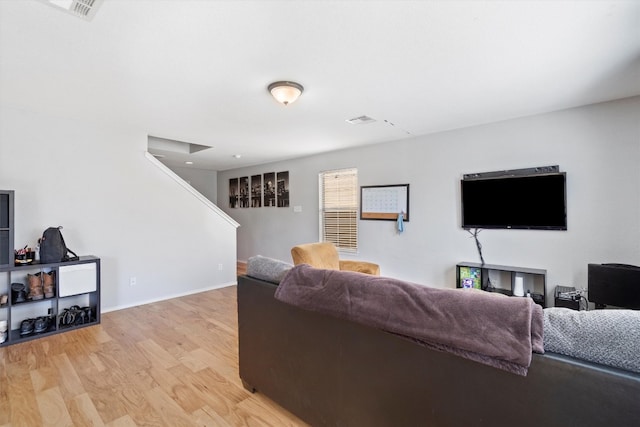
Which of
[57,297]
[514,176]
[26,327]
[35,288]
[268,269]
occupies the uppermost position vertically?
[514,176]

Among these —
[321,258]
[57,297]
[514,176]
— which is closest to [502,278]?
[514,176]

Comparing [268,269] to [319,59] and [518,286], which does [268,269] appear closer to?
[319,59]

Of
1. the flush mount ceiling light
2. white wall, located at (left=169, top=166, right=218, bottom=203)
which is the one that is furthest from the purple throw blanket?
white wall, located at (left=169, top=166, right=218, bottom=203)

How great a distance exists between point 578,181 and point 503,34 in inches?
84.6

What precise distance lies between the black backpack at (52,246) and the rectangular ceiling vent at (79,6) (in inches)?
91.3

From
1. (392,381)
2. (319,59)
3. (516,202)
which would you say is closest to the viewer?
(392,381)

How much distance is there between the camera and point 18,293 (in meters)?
2.84

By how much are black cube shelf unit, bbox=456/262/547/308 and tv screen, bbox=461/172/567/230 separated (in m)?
0.49

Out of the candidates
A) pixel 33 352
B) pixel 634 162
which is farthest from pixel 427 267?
pixel 33 352

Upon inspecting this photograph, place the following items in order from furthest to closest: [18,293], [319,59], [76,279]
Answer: [76,279] → [18,293] → [319,59]

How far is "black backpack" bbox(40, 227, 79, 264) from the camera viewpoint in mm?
2949

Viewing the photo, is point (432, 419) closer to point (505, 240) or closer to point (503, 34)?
point (503, 34)

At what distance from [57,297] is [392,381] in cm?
341

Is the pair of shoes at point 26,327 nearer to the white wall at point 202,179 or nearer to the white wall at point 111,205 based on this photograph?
the white wall at point 111,205
